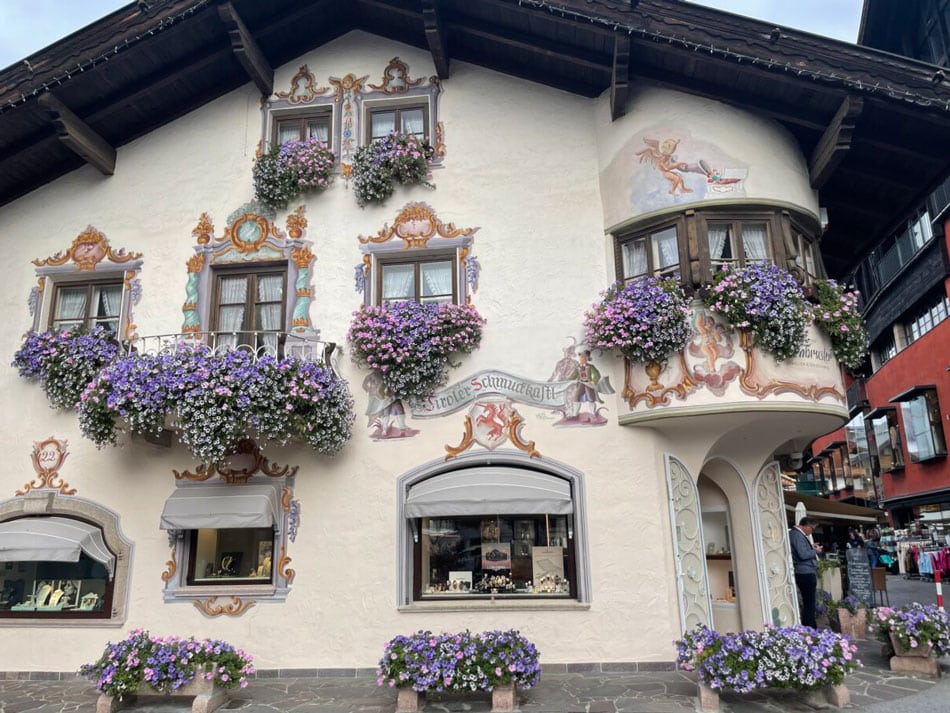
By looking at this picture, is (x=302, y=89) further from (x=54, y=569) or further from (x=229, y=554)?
(x=54, y=569)

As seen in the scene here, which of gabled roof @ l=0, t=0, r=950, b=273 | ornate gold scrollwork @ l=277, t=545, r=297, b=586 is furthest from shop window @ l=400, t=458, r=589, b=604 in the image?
gabled roof @ l=0, t=0, r=950, b=273

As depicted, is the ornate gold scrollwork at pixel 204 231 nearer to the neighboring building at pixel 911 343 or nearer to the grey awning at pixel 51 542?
the grey awning at pixel 51 542

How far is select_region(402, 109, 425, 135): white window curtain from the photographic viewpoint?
36.3 ft

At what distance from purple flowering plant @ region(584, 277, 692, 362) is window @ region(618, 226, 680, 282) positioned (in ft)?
1.09

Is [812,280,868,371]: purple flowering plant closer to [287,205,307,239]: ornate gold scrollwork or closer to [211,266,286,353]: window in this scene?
[287,205,307,239]: ornate gold scrollwork

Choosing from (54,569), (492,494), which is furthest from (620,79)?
(54,569)

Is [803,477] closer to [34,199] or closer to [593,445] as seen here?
[593,445]

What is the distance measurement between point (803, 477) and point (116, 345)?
149 ft

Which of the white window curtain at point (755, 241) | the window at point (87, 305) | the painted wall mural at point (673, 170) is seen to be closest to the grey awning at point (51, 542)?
the window at point (87, 305)

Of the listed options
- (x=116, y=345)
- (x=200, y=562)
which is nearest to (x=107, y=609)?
(x=200, y=562)

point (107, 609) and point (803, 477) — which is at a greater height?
point (803, 477)

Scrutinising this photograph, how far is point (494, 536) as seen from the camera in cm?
951

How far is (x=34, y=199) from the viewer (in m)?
11.6

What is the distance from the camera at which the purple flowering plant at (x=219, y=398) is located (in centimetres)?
867
